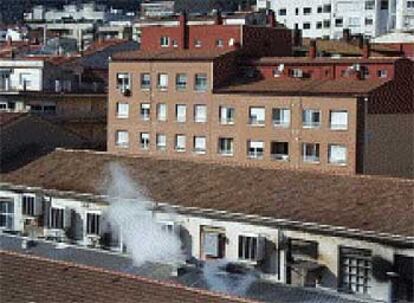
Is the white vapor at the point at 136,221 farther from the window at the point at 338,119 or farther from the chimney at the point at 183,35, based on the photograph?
the chimney at the point at 183,35

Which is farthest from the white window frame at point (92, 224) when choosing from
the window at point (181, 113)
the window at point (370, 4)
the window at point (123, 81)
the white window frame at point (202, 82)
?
the window at point (370, 4)

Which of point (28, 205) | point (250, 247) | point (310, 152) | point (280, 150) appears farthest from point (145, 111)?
point (250, 247)

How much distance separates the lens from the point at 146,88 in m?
54.9

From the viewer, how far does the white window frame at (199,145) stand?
5188 centimetres

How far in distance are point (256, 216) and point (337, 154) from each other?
49.8 feet

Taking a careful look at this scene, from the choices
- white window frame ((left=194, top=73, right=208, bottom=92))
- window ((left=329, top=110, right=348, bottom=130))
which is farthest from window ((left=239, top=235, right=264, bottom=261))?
white window frame ((left=194, top=73, right=208, bottom=92))

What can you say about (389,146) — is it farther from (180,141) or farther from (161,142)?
A: (161,142)

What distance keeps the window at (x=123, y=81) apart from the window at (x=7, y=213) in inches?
704

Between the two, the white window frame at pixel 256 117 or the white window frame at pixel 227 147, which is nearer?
the white window frame at pixel 256 117

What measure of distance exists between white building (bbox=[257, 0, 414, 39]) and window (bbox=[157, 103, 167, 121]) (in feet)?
150

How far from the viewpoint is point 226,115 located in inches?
2010

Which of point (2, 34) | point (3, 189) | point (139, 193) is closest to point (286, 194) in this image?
point (139, 193)

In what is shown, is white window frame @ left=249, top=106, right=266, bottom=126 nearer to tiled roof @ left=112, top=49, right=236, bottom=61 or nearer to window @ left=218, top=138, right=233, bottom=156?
window @ left=218, top=138, right=233, bottom=156

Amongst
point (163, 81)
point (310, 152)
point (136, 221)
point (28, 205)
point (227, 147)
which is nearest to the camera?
point (136, 221)
